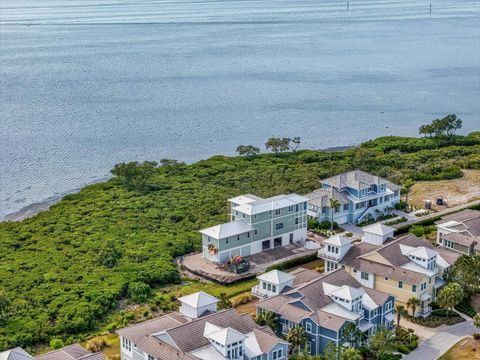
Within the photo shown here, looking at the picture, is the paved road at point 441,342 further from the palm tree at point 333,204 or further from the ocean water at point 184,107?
the ocean water at point 184,107

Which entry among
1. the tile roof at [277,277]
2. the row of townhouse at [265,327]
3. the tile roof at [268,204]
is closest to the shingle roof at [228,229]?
the tile roof at [268,204]

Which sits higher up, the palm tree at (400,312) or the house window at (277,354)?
the house window at (277,354)

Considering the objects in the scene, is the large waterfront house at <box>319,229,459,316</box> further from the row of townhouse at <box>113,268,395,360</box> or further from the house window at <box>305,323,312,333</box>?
the house window at <box>305,323,312,333</box>

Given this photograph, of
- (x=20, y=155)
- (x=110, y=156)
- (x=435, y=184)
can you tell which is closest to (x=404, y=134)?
(x=435, y=184)

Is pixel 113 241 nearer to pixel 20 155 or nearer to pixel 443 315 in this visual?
pixel 443 315

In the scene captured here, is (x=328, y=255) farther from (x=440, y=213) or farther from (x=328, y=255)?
(x=440, y=213)

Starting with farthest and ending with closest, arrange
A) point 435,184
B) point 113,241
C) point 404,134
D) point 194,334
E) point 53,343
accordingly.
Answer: point 404,134, point 435,184, point 113,241, point 53,343, point 194,334

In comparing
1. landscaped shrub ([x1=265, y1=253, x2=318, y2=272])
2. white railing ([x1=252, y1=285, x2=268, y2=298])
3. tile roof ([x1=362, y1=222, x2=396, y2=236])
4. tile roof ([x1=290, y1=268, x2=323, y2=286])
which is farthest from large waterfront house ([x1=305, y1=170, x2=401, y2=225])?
white railing ([x1=252, y1=285, x2=268, y2=298])
